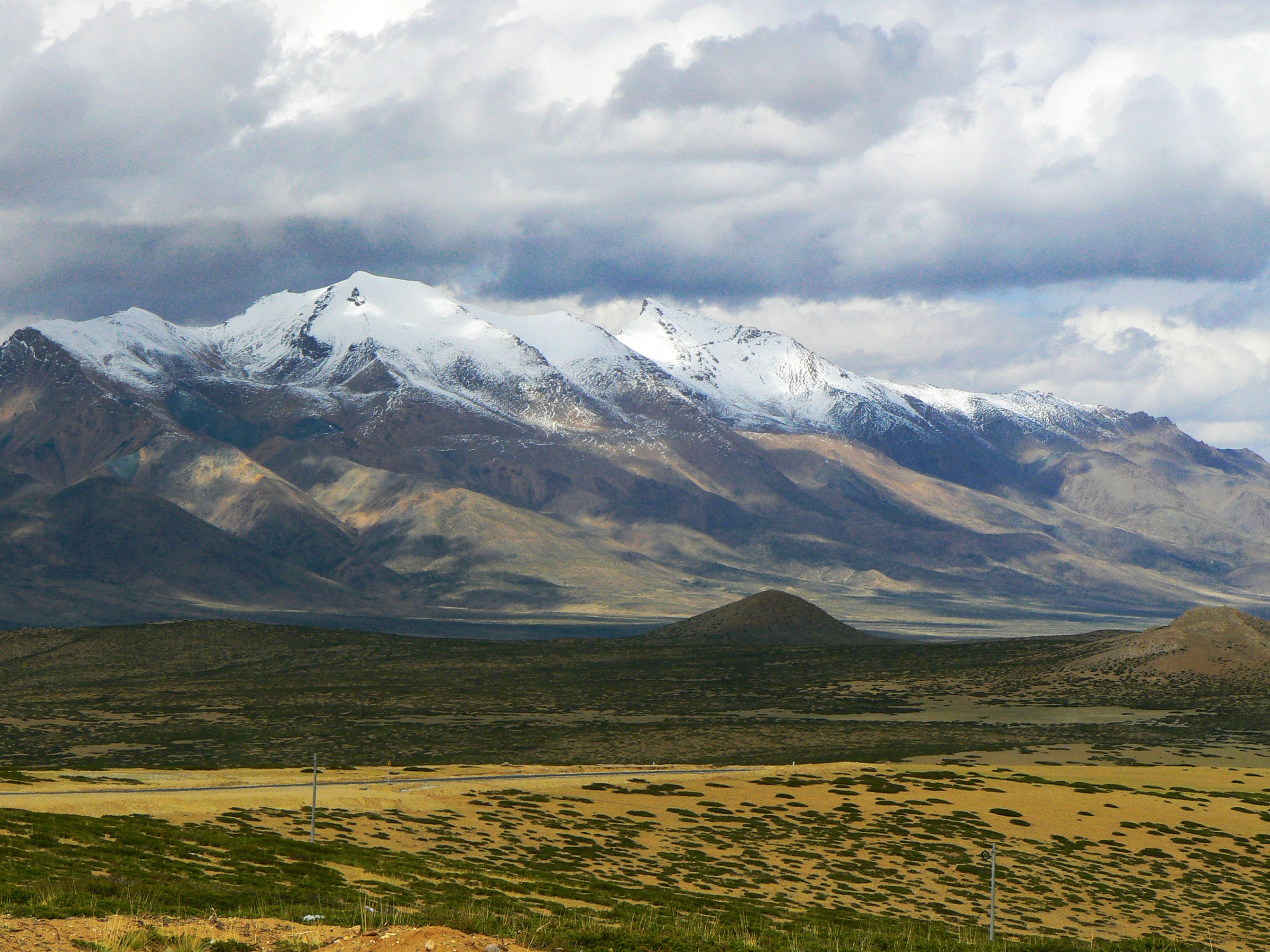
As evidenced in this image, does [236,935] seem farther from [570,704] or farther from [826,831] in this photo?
[570,704]

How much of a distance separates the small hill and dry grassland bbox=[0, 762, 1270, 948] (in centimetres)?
8696

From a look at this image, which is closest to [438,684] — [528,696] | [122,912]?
[528,696]

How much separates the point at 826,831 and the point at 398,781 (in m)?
22.5

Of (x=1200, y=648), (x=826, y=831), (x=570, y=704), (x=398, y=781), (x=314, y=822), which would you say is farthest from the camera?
(x=1200, y=648)

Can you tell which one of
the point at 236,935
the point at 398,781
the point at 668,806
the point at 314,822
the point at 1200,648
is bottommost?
the point at 668,806

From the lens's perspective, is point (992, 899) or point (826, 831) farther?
point (826, 831)

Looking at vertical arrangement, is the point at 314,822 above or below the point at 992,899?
below

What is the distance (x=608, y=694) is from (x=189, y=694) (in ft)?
164

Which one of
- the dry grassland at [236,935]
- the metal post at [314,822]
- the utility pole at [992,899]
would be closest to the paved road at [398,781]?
the metal post at [314,822]

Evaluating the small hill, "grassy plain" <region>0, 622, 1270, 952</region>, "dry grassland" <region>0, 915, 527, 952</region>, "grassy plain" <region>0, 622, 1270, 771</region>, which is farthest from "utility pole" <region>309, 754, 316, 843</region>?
the small hill

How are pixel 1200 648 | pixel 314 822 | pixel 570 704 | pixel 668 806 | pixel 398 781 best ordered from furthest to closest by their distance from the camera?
pixel 1200 648
pixel 570 704
pixel 398 781
pixel 668 806
pixel 314 822

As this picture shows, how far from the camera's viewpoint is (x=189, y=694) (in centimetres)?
15338

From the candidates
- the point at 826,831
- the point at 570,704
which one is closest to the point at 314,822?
the point at 826,831

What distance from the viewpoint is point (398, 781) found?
68188mm
